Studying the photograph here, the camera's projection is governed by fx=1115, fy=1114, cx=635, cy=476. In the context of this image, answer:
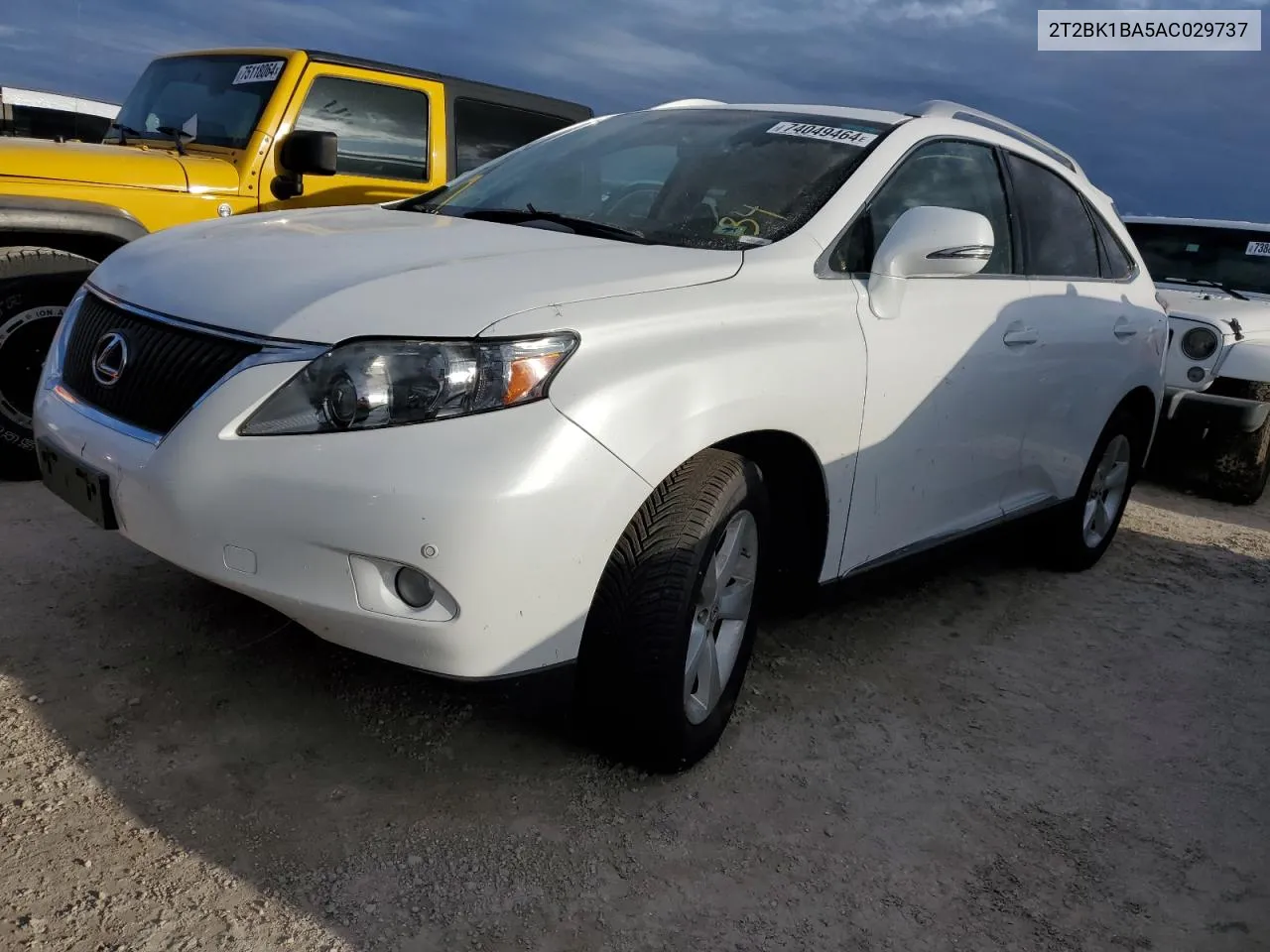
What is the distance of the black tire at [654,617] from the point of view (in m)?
2.39

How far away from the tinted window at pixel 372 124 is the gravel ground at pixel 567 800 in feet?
8.09

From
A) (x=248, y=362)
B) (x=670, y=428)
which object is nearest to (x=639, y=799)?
(x=670, y=428)

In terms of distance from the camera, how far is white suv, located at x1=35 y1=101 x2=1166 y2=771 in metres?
2.14

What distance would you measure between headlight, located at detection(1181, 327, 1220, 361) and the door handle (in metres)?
2.98

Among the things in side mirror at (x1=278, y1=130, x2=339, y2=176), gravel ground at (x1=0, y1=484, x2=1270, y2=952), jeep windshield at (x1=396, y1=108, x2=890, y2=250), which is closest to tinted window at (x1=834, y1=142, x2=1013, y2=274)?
jeep windshield at (x1=396, y1=108, x2=890, y2=250)

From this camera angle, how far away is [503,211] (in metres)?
3.21

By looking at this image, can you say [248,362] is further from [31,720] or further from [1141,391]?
[1141,391]

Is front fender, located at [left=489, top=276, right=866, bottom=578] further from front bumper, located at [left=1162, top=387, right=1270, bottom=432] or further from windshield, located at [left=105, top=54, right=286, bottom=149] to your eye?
front bumper, located at [left=1162, top=387, right=1270, bottom=432]

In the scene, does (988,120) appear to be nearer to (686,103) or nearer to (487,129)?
(686,103)

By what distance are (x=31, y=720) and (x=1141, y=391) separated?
→ 163 inches

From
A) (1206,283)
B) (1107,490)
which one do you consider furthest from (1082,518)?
(1206,283)

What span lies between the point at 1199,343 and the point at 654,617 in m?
4.90

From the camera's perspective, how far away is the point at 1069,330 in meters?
3.88

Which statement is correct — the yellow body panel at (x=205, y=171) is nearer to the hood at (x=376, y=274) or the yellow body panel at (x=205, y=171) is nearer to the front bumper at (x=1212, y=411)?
Result: the hood at (x=376, y=274)
